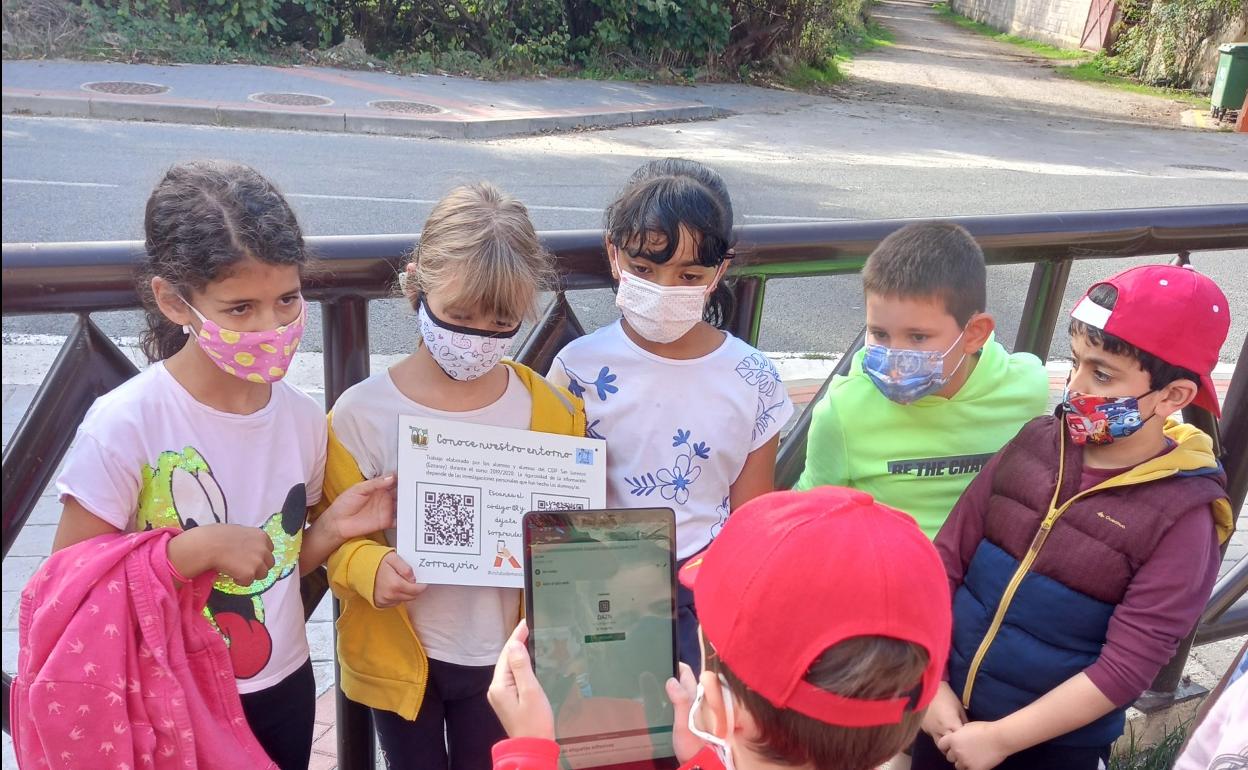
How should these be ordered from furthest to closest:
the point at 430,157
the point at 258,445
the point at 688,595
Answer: the point at 430,157
the point at 688,595
the point at 258,445

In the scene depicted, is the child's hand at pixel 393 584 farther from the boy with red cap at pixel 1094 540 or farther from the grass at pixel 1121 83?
the grass at pixel 1121 83

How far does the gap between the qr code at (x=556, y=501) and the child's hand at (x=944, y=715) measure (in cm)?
89

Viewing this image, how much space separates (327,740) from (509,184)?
7965 mm

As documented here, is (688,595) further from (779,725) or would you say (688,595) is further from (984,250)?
(984,250)

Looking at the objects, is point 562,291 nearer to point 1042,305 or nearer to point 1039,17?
point 1042,305

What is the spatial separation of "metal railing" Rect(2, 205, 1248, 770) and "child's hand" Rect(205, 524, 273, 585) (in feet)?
1.18

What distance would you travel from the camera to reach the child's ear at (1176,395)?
2084 millimetres

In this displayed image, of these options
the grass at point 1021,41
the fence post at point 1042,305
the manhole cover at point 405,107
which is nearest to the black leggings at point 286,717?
the fence post at point 1042,305

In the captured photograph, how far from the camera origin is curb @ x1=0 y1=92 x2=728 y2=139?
11688 millimetres

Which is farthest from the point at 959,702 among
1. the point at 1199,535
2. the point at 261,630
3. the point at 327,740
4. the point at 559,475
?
the point at 327,740

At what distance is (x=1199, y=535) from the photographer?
6.59 feet

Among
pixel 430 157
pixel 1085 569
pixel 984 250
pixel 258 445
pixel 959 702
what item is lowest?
pixel 430 157

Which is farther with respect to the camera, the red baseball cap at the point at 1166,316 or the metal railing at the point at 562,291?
the red baseball cap at the point at 1166,316

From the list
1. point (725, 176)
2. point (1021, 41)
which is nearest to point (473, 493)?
point (725, 176)
